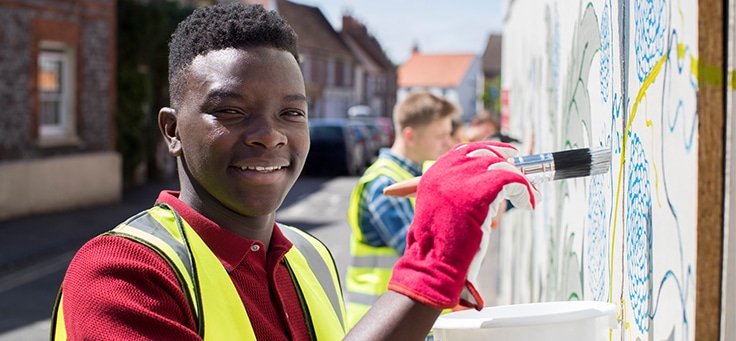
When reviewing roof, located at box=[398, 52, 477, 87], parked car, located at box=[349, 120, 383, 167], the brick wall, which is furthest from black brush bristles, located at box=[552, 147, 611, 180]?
roof, located at box=[398, 52, 477, 87]

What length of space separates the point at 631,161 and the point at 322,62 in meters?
45.9

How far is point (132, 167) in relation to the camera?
1759 centimetres

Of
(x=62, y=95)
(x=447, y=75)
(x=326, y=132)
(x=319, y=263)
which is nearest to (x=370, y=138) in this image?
(x=326, y=132)

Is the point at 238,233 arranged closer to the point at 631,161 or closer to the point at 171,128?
the point at 171,128

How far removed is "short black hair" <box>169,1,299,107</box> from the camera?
173 centimetres

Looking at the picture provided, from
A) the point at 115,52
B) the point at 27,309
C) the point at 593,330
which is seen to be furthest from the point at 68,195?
the point at 593,330

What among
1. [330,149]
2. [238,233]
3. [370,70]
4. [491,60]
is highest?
[491,60]

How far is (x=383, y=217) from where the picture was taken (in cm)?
377

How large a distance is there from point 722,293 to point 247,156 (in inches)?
35.5

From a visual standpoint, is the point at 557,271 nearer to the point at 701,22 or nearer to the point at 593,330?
the point at 593,330

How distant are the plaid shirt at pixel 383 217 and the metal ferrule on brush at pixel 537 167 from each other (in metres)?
2.04

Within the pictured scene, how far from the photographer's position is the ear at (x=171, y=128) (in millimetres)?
1821

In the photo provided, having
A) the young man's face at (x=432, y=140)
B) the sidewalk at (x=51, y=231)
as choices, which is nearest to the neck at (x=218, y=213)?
the young man's face at (x=432, y=140)

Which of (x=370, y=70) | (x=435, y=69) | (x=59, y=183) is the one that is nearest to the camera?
(x=59, y=183)
